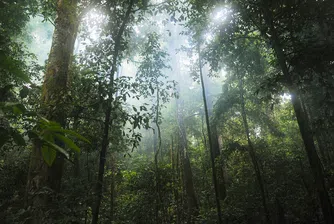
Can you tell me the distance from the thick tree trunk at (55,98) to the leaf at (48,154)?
7.56 ft

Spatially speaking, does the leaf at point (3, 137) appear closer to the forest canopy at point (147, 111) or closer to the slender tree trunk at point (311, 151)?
the forest canopy at point (147, 111)

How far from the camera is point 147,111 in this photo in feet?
23.7

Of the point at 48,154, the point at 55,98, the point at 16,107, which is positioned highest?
the point at 55,98

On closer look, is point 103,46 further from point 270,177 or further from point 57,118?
point 270,177

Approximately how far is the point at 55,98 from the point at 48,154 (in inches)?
137

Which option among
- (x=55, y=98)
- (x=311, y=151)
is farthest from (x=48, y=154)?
(x=311, y=151)

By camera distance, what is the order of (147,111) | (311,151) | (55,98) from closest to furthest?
(55,98) < (311,151) < (147,111)

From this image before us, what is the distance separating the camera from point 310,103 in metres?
9.83

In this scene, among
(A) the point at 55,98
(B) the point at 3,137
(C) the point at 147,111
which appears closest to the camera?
(B) the point at 3,137

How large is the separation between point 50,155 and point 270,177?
29.3 feet

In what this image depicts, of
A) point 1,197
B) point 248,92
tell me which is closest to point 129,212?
point 1,197

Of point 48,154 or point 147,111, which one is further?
point 147,111

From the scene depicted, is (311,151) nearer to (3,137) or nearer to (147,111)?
(147,111)

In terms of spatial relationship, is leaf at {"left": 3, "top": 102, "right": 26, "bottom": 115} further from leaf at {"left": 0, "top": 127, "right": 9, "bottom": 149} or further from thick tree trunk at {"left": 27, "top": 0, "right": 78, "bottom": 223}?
thick tree trunk at {"left": 27, "top": 0, "right": 78, "bottom": 223}
